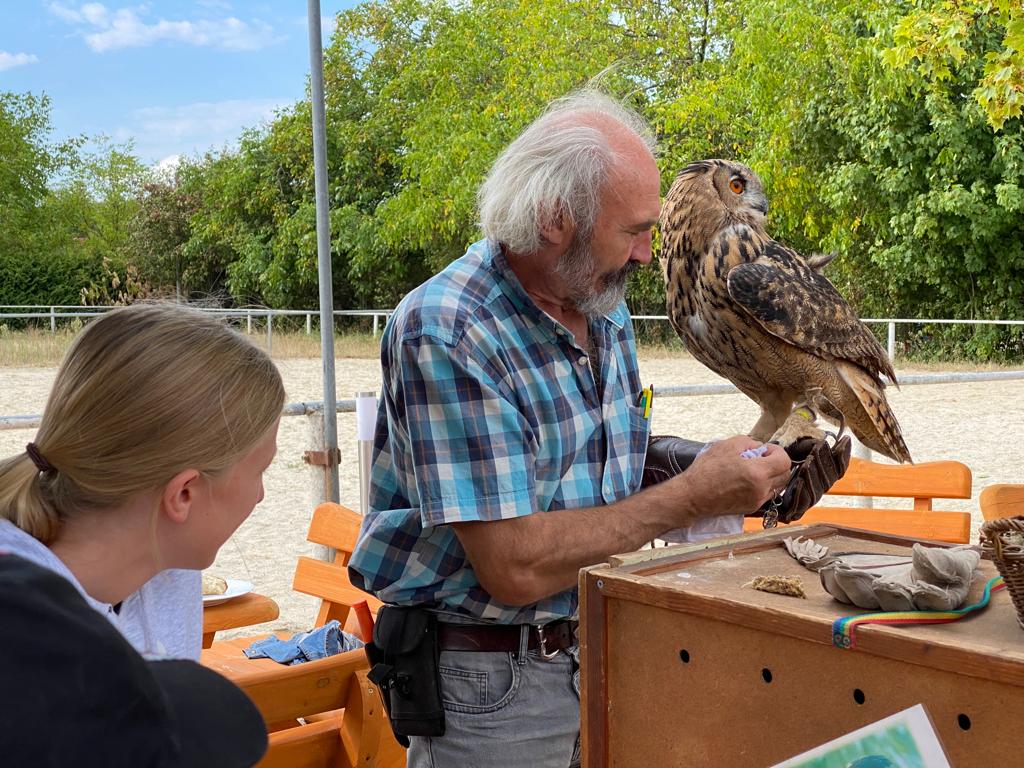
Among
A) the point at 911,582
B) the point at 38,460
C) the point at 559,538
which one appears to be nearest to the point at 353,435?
the point at 559,538

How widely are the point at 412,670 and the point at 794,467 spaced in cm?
91

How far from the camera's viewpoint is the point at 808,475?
2252 millimetres

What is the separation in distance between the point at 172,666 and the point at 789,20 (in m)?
18.7

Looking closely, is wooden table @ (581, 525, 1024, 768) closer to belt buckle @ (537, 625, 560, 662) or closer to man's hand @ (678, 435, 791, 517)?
man's hand @ (678, 435, 791, 517)

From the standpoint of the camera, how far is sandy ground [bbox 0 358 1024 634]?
6.62 metres

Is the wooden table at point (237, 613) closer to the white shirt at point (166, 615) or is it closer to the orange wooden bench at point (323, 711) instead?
the orange wooden bench at point (323, 711)

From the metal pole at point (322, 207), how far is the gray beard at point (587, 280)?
1787 millimetres

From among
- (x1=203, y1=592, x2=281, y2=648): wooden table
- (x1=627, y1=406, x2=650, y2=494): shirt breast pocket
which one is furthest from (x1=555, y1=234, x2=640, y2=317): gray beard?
(x1=203, y1=592, x2=281, y2=648): wooden table

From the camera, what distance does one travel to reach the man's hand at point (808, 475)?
89.0 inches

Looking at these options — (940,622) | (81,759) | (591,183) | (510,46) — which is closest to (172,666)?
(81,759)

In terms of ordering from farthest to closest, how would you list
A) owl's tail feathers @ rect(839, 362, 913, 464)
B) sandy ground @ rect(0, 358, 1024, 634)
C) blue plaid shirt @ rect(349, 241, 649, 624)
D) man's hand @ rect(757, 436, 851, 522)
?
1. sandy ground @ rect(0, 358, 1024, 634)
2. owl's tail feathers @ rect(839, 362, 913, 464)
3. man's hand @ rect(757, 436, 851, 522)
4. blue plaid shirt @ rect(349, 241, 649, 624)

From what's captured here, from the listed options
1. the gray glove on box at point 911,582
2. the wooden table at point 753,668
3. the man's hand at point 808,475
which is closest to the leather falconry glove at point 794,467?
the man's hand at point 808,475

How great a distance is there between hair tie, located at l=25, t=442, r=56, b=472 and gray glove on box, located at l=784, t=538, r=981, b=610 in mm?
1087

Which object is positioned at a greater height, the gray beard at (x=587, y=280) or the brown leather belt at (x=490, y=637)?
the gray beard at (x=587, y=280)
